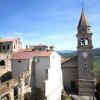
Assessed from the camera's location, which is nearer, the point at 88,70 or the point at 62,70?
the point at 88,70

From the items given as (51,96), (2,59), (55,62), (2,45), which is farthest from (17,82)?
(2,45)

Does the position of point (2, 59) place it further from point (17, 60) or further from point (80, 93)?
point (80, 93)

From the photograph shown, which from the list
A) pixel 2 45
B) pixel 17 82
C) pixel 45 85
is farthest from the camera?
pixel 2 45

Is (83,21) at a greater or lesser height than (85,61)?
greater

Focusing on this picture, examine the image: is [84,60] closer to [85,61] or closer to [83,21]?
[85,61]

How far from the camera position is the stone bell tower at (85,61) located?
50.6 metres

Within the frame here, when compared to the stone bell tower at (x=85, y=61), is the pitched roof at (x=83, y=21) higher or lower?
higher

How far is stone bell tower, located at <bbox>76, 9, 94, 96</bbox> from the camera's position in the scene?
166ft

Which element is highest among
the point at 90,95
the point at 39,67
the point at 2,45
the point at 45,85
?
the point at 2,45

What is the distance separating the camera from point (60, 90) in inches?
1957

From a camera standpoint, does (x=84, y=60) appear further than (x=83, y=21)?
No

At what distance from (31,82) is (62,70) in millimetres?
13870

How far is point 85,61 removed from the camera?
50938mm

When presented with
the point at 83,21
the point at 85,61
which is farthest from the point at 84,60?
the point at 83,21
